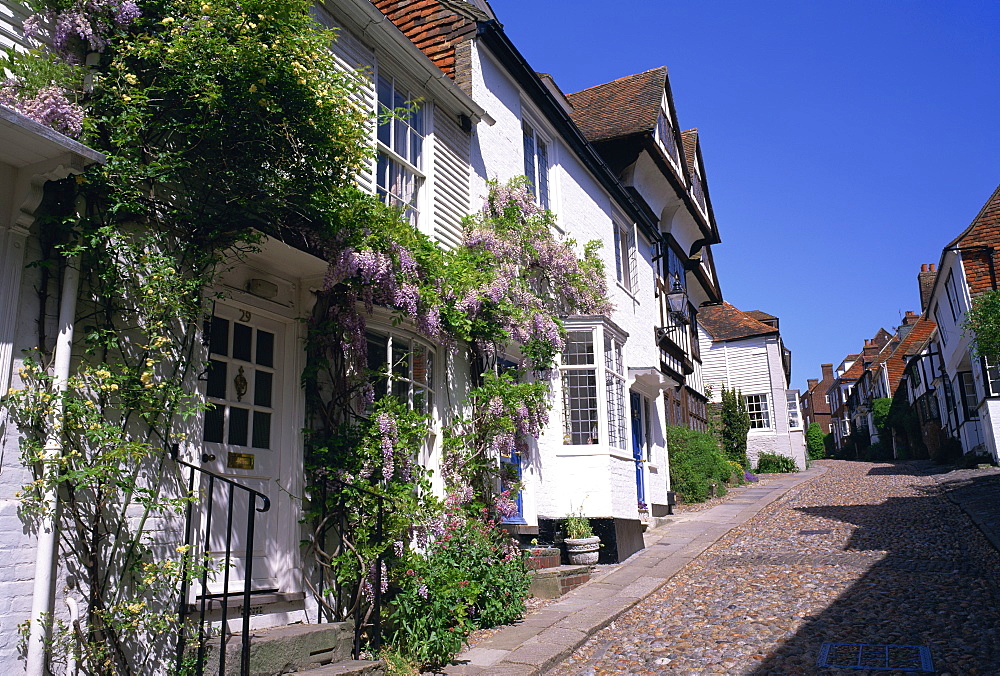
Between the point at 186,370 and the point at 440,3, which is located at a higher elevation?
the point at 440,3

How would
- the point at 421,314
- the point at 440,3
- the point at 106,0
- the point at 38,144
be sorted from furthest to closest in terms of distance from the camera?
the point at 440,3 → the point at 421,314 → the point at 106,0 → the point at 38,144

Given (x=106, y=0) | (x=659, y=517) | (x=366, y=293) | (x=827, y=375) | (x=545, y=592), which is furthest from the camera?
(x=827, y=375)

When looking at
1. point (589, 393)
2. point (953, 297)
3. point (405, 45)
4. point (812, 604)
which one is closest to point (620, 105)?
point (589, 393)

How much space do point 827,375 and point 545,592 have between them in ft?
305

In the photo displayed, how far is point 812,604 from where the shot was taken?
24.8ft

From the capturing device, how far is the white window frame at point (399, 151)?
8.34 m

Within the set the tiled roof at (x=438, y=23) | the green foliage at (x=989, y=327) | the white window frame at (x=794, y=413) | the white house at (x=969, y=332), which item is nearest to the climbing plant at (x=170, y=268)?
the tiled roof at (x=438, y=23)

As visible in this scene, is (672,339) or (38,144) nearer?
(38,144)

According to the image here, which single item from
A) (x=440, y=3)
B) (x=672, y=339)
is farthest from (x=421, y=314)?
(x=672, y=339)

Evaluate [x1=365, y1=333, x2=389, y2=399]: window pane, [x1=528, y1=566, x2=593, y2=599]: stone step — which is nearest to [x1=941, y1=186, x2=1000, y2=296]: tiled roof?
[x1=528, y1=566, x2=593, y2=599]: stone step

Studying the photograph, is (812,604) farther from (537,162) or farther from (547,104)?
(547,104)

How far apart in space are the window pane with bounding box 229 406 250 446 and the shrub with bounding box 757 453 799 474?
103 ft

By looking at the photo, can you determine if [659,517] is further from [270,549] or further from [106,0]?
[106,0]

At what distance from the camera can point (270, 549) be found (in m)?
6.14
